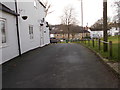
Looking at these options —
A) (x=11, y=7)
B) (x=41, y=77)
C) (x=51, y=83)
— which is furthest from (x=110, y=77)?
(x=11, y=7)

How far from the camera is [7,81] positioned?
5.05 metres

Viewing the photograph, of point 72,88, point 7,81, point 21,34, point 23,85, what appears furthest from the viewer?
point 21,34

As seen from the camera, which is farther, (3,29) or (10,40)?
(10,40)

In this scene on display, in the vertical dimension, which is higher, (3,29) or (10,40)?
(3,29)

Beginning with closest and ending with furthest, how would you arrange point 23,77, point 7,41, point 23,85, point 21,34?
1. point 23,85
2. point 23,77
3. point 7,41
4. point 21,34

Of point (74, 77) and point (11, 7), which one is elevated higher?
point (11, 7)

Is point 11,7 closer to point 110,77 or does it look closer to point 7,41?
point 7,41

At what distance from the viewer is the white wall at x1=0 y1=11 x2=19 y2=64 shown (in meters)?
8.24

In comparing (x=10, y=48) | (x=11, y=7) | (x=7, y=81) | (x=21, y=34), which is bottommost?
(x=7, y=81)

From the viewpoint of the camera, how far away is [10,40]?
906cm

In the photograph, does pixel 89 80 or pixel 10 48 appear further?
pixel 10 48

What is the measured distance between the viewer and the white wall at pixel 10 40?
8.24 m

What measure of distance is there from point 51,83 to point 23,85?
88cm

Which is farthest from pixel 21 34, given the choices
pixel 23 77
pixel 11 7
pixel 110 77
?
pixel 110 77
